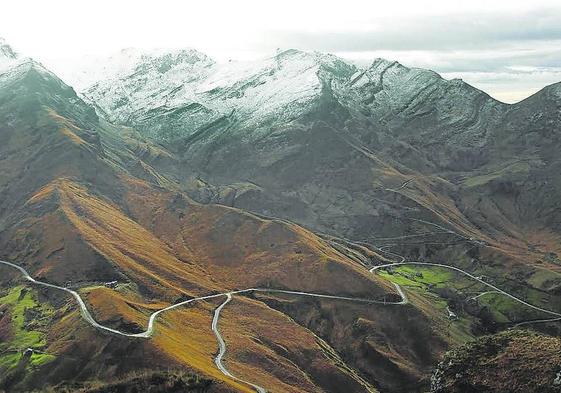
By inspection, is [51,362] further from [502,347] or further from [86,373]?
[502,347]

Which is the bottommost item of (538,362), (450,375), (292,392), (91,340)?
(292,392)

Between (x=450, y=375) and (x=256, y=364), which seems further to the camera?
(x=256, y=364)

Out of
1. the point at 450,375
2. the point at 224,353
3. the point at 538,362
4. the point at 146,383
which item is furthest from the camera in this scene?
the point at 224,353

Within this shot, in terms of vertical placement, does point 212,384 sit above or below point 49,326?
above

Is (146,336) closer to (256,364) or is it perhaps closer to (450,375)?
(256,364)

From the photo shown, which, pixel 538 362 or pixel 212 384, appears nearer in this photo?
pixel 538 362

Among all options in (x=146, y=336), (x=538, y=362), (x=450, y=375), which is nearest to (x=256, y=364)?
(x=146, y=336)

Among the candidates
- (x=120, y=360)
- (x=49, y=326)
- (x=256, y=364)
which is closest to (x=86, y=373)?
(x=120, y=360)

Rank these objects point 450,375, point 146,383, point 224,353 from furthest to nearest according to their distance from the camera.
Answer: point 224,353 → point 146,383 → point 450,375

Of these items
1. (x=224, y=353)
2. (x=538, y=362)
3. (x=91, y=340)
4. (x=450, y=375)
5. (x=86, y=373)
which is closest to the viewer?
(x=538, y=362)
